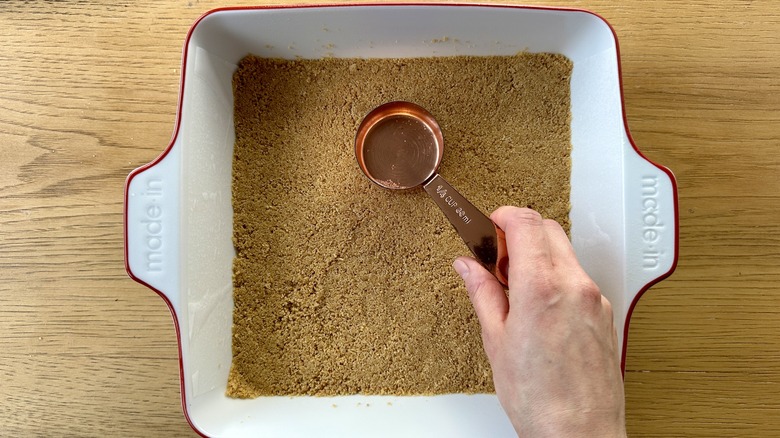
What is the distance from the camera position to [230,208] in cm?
85

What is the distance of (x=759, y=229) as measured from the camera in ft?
2.80

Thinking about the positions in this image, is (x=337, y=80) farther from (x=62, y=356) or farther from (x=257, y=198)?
(x=62, y=356)

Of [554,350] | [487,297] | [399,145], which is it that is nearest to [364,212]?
[399,145]

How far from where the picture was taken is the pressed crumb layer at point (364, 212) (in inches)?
32.9

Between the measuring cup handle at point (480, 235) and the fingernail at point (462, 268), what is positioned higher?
the measuring cup handle at point (480, 235)

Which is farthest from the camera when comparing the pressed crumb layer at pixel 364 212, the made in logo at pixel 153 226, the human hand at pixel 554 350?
the pressed crumb layer at pixel 364 212

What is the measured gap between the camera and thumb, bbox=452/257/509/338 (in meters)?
0.68

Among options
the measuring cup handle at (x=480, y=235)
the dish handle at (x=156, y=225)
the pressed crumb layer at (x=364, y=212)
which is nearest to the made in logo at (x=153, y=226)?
the dish handle at (x=156, y=225)

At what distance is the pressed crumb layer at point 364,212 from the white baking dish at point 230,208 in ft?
0.08

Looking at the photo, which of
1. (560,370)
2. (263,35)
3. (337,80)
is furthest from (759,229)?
(263,35)

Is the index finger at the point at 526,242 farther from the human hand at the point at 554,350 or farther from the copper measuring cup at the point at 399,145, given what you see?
the copper measuring cup at the point at 399,145

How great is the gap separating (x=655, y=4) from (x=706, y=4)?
0.08 metres

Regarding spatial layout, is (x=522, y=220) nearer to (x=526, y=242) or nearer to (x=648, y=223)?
(x=526, y=242)

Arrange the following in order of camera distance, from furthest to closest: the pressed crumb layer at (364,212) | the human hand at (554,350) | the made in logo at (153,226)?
the pressed crumb layer at (364,212) < the made in logo at (153,226) < the human hand at (554,350)
